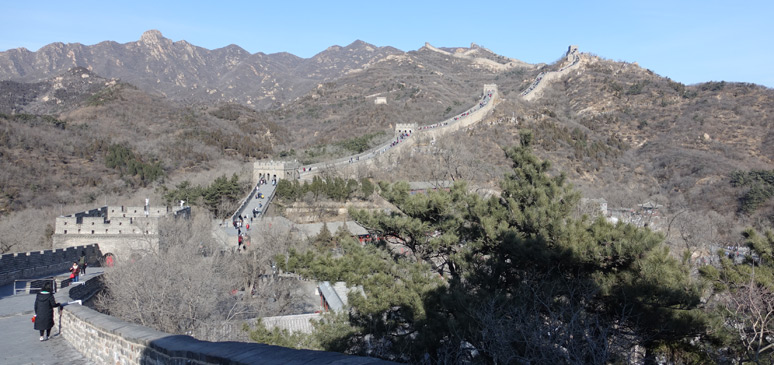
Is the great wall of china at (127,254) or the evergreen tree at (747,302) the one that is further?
the evergreen tree at (747,302)

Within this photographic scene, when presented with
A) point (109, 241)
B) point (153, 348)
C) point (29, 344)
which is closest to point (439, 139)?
point (109, 241)

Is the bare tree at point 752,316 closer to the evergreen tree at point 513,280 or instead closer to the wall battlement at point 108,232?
the evergreen tree at point 513,280

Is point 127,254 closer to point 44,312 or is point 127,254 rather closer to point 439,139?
point 44,312

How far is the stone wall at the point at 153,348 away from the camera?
394 cm

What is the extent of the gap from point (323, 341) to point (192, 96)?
6106 inches

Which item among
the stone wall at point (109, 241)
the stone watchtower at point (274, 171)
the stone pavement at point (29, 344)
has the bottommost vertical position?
the stone wall at point (109, 241)

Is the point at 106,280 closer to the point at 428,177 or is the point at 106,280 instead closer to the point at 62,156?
the point at 428,177

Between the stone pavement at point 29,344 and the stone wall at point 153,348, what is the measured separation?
0.13 m

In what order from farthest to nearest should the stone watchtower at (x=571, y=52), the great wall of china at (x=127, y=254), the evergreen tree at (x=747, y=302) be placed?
1. the stone watchtower at (x=571, y=52)
2. the evergreen tree at (x=747, y=302)
3. the great wall of china at (x=127, y=254)

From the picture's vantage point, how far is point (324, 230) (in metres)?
A: 24.7

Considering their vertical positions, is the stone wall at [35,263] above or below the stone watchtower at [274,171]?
below

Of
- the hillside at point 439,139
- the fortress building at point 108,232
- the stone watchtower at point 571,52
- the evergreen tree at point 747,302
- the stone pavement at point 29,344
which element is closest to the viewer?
the stone pavement at point 29,344

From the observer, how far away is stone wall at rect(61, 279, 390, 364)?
3.94 metres

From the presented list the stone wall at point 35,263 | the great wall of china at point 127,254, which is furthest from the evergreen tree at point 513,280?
the stone wall at point 35,263
